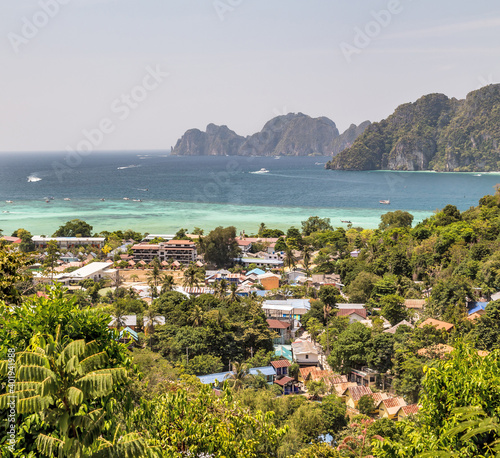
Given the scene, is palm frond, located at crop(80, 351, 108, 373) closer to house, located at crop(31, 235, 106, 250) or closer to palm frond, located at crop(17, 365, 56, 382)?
palm frond, located at crop(17, 365, 56, 382)

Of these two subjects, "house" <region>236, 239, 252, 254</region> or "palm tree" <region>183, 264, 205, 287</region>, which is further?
"house" <region>236, 239, 252, 254</region>

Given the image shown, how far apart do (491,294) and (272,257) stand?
18.3m

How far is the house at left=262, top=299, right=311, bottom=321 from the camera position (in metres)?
23.8

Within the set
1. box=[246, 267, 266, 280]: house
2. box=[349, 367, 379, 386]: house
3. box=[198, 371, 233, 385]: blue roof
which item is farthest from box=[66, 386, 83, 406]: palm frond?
box=[246, 267, 266, 280]: house

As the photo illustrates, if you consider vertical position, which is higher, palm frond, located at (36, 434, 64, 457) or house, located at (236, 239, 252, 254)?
palm frond, located at (36, 434, 64, 457)

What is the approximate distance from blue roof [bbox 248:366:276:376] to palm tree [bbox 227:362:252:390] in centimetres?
86

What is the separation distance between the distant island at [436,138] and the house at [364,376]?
122m

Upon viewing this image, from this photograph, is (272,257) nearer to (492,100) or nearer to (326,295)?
(326,295)

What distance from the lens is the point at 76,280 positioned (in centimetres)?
3009

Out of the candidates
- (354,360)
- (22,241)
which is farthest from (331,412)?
(22,241)

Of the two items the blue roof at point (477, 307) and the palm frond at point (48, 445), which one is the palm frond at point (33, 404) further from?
the blue roof at point (477, 307)

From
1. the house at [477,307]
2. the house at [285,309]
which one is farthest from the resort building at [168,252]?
the house at [477,307]

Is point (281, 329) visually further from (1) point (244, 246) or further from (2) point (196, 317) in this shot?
(1) point (244, 246)

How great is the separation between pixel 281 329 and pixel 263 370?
15.2ft
